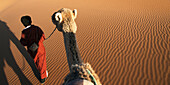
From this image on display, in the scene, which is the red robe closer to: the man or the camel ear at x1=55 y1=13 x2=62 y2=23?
the man

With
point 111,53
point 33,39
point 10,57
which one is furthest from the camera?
point 10,57

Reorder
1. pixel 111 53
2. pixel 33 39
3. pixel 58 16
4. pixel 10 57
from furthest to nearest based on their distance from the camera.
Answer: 1. pixel 10 57
2. pixel 111 53
3. pixel 33 39
4. pixel 58 16

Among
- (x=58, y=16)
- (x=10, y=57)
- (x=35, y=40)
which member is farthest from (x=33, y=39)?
(x=10, y=57)

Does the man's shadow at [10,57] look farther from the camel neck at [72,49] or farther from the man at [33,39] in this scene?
the camel neck at [72,49]

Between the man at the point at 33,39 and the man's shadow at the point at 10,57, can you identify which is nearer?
the man at the point at 33,39

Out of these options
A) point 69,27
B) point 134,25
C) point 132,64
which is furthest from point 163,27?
point 69,27

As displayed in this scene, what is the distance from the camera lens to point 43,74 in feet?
11.3

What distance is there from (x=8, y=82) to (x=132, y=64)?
4.78 metres

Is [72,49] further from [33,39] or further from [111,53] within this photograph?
[111,53]

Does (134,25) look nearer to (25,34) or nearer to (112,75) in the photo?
(112,75)

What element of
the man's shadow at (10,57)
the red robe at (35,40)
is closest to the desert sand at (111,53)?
the man's shadow at (10,57)

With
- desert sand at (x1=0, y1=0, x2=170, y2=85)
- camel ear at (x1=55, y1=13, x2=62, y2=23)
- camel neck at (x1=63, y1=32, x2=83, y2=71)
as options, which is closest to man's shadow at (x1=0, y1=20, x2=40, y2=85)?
desert sand at (x1=0, y1=0, x2=170, y2=85)

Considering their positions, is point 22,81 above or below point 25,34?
below

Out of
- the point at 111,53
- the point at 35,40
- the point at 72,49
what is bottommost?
the point at 111,53
